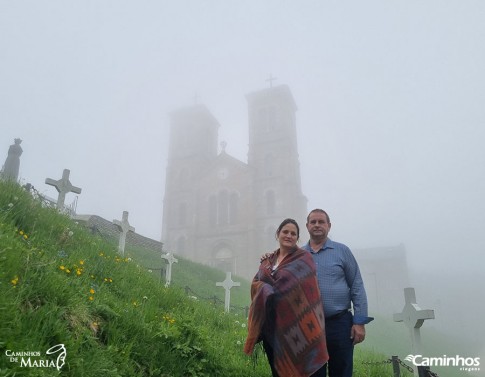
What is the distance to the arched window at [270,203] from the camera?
35125 mm

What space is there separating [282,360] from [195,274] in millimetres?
16624

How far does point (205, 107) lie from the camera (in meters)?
45.9

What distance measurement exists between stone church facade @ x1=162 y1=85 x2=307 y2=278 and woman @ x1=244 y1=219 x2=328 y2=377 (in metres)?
30.5

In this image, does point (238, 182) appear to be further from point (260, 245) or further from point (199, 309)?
point (199, 309)

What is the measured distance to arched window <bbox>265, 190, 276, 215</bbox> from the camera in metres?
35.1

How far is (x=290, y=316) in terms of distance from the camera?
2.91m

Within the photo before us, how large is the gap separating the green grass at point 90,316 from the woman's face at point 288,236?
1323 millimetres

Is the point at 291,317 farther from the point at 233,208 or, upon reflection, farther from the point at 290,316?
the point at 233,208

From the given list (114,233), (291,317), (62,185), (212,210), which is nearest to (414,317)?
(291,317)

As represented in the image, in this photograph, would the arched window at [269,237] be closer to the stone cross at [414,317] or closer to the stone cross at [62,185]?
the stone cross at [62,185]

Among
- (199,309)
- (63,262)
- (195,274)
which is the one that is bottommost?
(199,309)

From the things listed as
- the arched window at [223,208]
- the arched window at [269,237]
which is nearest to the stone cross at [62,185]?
the arched window at [269,237]

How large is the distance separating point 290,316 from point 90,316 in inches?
73.1

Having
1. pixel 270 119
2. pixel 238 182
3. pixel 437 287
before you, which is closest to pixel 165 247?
pixel 238 182
